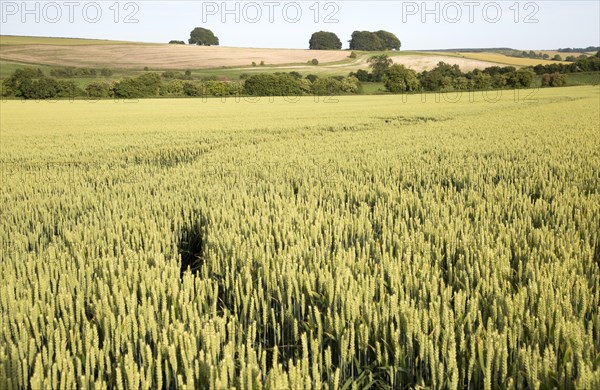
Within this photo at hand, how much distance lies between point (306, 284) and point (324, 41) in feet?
427

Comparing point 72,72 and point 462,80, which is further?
point 72,72

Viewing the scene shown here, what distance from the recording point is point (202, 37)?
12450 cm

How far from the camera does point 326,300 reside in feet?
8.18

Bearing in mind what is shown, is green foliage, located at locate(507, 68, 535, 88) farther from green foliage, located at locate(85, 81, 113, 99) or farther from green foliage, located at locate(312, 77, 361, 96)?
green foliage, located at locate(85, 81, 113, 99)

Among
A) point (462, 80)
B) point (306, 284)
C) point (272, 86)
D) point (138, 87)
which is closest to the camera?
point (306, 284)

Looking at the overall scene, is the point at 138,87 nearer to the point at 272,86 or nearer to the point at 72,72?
the point at 272,86

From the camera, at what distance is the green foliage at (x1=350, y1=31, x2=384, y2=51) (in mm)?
123481

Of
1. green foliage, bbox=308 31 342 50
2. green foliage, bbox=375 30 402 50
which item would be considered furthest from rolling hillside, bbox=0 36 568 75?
green foliage, bbox=375 30 402 50

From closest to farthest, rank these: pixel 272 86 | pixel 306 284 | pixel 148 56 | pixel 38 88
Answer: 1. pixel 306 284
2. pixel 38 88
3. pixel 272 86
4. pixel 148 56

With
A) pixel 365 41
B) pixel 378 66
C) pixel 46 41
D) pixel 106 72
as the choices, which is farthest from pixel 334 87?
pixel 365 41

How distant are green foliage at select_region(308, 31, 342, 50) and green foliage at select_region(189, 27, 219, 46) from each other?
24.0m

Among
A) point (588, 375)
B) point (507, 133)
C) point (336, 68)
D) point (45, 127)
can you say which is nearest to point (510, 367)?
point (588, 375)

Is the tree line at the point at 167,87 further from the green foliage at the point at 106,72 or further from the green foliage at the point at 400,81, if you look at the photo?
the green foliage at the point at 106,72

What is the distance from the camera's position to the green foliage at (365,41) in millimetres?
123481
